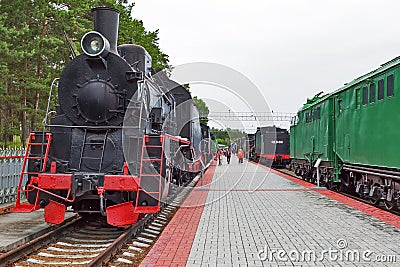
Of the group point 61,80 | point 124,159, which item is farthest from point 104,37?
point 124,159

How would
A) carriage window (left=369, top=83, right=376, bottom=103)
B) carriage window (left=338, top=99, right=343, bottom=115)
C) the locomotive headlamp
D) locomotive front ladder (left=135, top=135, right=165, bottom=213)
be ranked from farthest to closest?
carriage window (left=338, top=99, right=343, bottom=115), carriage window (left=369, top=83, right=376, bottom=103), the locomotive headlamp, locomotive front ladder (left=135, top=135, right=165, bottom=213)

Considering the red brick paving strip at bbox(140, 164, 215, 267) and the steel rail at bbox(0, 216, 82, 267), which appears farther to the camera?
the steel rail at bbox(0, 216, 82, 267)

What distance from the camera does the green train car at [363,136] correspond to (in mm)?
10352

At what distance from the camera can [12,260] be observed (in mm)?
6961

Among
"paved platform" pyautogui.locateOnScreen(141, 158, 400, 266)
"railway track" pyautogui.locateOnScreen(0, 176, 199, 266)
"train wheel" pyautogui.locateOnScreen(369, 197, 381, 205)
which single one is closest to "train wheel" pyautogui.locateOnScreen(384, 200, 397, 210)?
"train wheel" pyautogui.locateOnScreen(369, 197, 381, 205)

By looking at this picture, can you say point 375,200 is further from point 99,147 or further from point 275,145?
point 275,145

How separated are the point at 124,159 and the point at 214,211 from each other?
3.51 metres

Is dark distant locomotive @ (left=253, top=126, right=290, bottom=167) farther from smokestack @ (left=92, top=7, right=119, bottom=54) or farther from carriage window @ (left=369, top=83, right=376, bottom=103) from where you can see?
smokestack @ (left=92, top=7, right=119, bottom=54)

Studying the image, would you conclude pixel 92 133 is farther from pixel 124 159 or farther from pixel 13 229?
pixel 13 229

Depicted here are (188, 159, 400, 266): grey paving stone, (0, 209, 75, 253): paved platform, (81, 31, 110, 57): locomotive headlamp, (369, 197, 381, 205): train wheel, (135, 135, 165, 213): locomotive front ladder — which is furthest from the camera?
(369, 197, 381, 205): train wheel

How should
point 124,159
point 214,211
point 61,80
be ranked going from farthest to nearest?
point 214,211, point 61,80, point 124,159

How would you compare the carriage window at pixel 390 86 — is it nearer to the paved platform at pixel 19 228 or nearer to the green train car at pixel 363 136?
the green train car at pixel 363 136

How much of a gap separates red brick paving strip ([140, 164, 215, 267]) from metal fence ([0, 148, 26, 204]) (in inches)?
202

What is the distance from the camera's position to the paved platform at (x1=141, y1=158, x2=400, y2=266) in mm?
6496
